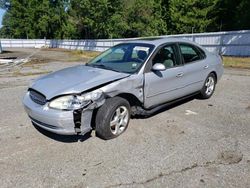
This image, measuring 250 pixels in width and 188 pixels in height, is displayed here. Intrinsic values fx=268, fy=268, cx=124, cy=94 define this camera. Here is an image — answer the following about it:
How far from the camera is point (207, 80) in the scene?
257 inches

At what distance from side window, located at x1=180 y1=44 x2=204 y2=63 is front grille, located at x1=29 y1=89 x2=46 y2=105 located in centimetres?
303

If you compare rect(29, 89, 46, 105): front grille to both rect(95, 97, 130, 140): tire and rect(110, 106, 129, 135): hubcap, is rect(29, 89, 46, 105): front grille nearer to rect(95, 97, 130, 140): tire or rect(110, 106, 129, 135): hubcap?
rect(95, 97, 130, 140): tire

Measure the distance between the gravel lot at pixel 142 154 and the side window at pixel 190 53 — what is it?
1164mm

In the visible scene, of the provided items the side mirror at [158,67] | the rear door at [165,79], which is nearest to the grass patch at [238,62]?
the rear door at [165,79]

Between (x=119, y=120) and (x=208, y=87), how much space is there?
3110 millimetres

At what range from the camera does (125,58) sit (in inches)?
209

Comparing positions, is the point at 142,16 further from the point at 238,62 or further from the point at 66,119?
the point at 66,119

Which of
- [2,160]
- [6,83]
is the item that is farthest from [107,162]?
[6,83]

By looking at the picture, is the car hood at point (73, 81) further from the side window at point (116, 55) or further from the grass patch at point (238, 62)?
the grass patch at point (238, 62)

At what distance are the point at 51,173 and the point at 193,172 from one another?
1815mm

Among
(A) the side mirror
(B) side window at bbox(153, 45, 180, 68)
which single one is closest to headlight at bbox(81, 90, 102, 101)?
(A) the side mirror

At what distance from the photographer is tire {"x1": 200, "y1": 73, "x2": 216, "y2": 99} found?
649 centimetres

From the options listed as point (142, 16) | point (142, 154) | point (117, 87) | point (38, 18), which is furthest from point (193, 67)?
point (38, 18)

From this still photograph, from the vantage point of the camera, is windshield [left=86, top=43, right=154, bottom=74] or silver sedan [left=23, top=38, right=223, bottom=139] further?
windshield [left=86, top=43, right=154, bottom=74]
